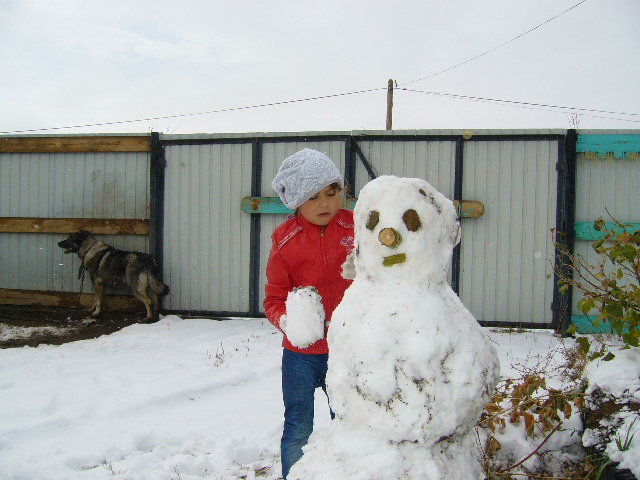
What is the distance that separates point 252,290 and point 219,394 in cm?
278

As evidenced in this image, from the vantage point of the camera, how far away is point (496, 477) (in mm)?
2271

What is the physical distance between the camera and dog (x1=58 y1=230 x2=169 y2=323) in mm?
6504

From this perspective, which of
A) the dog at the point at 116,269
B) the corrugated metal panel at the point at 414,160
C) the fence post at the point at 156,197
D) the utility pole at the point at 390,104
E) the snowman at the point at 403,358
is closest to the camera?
the snowman at the point at 403,358

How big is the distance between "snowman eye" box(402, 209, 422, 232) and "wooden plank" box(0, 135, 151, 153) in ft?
19.6

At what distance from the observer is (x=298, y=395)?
2.31 metres

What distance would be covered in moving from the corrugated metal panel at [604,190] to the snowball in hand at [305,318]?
518 cm

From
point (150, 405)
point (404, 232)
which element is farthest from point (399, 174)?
point (404, 232)

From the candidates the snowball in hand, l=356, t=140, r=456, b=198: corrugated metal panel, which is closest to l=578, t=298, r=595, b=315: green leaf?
the snowball in hand

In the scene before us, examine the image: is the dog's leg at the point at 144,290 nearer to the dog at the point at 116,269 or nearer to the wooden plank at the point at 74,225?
the dog at the point at 116,269

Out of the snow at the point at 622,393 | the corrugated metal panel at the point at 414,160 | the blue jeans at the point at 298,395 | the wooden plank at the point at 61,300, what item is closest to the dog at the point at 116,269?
the wooden plank at the point at 61,300

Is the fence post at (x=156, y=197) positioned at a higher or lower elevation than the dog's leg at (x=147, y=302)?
higher

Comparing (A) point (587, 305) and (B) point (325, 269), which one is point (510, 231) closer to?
(A) point (587, 305)

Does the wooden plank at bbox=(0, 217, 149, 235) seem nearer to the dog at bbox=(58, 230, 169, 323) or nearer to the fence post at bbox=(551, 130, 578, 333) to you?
the dog at bbox=(58, 230, 169, 323)

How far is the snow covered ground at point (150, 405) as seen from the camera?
112 inches
